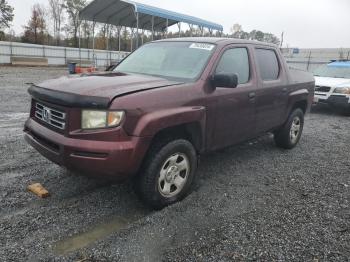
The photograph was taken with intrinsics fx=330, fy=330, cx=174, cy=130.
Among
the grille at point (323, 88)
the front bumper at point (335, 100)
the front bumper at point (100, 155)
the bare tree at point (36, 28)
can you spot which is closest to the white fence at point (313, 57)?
the grille at point (323, 88)

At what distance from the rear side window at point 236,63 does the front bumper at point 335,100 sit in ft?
22.4

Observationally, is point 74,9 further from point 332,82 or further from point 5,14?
point 332,82

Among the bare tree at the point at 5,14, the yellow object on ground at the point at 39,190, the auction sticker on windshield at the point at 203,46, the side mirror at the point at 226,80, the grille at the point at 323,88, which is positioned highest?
the bare tree at the point at 5,14

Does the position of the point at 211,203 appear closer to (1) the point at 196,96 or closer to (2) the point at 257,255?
→ (2) the point at 257,255

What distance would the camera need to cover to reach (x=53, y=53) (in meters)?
32.3

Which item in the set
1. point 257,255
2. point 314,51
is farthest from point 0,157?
point 314,51

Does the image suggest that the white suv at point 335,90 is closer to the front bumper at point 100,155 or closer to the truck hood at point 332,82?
the truck hood at point 332,82

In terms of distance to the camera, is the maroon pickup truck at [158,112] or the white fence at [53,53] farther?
the white fence at [53,53]

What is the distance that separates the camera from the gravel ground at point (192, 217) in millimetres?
2834

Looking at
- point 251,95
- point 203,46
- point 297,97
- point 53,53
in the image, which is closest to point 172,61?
Answer: point 203,46

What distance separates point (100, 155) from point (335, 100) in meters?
9.28

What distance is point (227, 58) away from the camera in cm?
424

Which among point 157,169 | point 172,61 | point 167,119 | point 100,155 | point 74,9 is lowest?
point 157,169

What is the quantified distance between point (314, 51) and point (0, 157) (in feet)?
129
